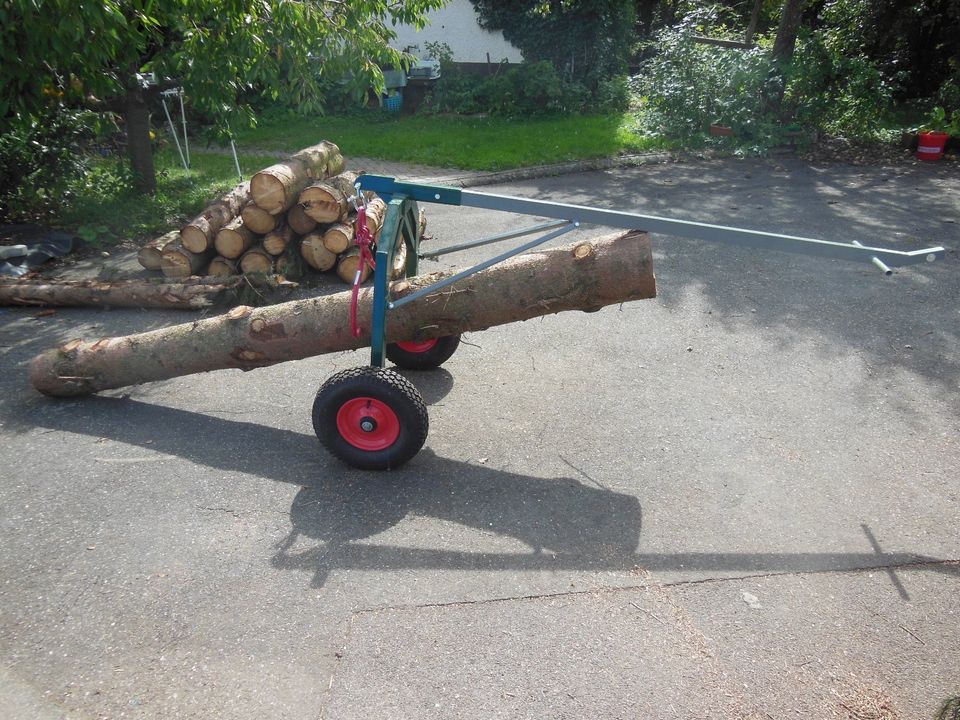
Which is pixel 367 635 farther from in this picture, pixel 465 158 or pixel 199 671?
pixel 465 158

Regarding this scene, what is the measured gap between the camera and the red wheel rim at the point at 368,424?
179 inches

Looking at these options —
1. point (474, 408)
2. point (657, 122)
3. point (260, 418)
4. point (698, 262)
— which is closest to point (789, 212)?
point (698, 262)

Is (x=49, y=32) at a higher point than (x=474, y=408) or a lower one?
higher

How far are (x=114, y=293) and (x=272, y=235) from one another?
1578 millimetres

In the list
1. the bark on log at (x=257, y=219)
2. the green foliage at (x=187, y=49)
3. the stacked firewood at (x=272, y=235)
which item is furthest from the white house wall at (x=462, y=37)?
the bark on log at (x=257, y=219)

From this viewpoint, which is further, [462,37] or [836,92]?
[462,37]

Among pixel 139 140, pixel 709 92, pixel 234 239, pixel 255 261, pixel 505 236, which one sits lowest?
pixel 255 261

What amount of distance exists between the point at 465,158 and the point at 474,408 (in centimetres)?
850

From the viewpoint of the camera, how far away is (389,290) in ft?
16.0

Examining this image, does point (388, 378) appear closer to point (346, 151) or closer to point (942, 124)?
point (346, 151)

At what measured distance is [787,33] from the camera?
14211 millimetres

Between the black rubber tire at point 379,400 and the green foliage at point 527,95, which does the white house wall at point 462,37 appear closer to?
the green foliage at point 527,95

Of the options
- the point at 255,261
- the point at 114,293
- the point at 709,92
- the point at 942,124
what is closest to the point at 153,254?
the point at 114,293

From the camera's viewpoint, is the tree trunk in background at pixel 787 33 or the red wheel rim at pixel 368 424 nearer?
the red wheel rim at pixel 368 424
